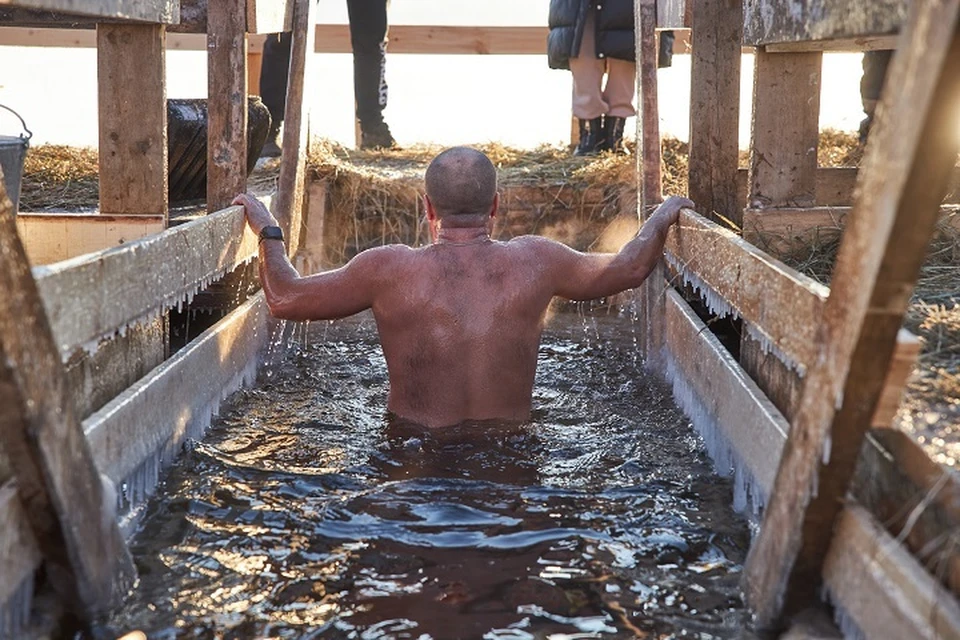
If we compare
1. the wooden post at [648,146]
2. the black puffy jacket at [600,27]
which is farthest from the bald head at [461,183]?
the black puffy jacket at [600,27]

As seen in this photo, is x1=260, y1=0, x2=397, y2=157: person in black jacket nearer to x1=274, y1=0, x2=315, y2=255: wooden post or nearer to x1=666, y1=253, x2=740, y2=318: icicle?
x1=274, y1=0, x2=315, y2=255: wooden post

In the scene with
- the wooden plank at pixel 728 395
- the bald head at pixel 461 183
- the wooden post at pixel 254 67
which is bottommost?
the wooden plank at pixel 728 395

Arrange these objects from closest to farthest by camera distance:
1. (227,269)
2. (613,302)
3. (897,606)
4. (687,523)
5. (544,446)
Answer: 1. (897,606)
2. (687,523)
3. (544,446)
4. (227,269)
5. (613,302)

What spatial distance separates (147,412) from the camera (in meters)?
4.12

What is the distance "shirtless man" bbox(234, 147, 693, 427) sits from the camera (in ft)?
15.1

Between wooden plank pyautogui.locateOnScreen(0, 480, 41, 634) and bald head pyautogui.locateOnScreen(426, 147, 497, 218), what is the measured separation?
221cm

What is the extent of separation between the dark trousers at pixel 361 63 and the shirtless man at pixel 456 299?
5.51m

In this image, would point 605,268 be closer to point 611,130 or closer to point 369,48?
point 611,130

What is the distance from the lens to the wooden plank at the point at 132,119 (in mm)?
5609

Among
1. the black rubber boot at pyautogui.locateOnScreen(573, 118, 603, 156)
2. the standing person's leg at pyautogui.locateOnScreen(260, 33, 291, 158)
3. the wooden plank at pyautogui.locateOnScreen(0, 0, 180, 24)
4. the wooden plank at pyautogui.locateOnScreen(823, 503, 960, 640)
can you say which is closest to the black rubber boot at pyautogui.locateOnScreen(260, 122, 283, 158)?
the standing person's leg at pyautogui.locateOnScreen(260, 33, 291, 158)

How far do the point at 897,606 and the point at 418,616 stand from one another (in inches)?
48.2

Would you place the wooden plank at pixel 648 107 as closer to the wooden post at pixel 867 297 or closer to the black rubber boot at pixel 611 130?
the black rubber boot at pixel 611 130

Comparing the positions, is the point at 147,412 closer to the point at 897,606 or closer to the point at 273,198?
the point at 897,606

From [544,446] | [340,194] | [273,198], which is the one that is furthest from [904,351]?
[340,194]
